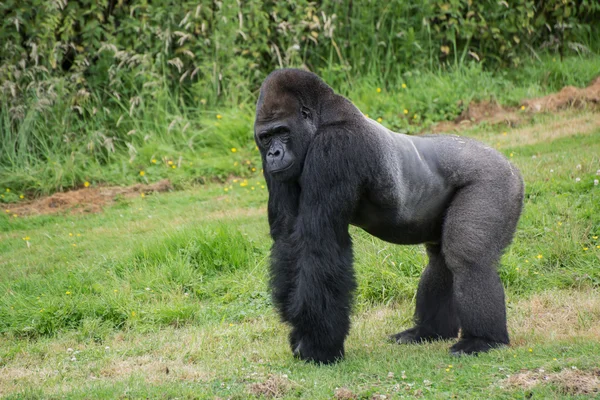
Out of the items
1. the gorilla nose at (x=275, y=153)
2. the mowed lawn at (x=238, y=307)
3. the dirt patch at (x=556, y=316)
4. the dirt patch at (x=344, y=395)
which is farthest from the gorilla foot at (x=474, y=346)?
the gorilla nose at (x=275, y=153)

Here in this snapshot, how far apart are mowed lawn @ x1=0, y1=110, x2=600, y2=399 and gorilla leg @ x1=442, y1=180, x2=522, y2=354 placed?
0.19 meters

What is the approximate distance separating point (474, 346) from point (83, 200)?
5105mm

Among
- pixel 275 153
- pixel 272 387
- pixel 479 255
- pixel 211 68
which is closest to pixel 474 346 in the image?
pixel 479 255

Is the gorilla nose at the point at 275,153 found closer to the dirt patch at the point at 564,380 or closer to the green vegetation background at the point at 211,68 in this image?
the dirt patch at the point at 564,380

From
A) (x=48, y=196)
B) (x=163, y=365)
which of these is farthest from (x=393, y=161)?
(x=48, y=196)

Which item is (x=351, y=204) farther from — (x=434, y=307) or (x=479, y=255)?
(x=434, y=307)

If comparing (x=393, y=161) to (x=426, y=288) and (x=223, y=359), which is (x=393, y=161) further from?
(x=223, y=359)

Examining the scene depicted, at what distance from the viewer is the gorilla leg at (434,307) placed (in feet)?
15.9

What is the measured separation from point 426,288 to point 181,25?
5.92 meters

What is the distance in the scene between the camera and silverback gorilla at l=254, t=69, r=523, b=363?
4.16 meters

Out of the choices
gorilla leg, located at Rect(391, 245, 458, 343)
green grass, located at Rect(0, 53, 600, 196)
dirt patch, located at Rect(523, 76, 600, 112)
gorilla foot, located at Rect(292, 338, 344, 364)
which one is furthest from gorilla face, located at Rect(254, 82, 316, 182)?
dirt patch, located at Rect(523, 76, 600, 112)

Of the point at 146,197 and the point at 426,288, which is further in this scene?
the point at 146,197

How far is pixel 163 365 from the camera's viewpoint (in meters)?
4.63

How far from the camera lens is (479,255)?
4.32 meters
